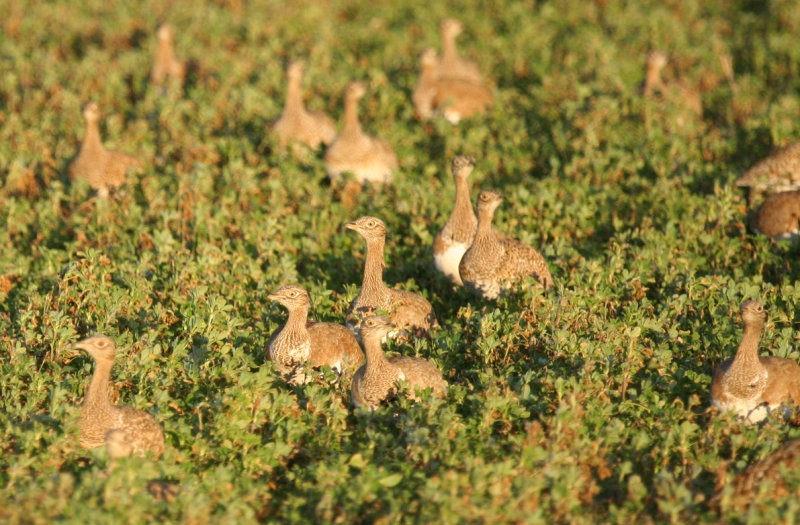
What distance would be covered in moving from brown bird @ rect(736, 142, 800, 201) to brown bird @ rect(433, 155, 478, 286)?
3.33m

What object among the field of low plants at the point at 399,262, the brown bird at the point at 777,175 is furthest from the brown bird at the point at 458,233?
the brown bird at the point at 777,175

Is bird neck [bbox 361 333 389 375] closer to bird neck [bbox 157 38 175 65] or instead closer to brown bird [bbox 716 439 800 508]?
brown bird [bbox 716 439 800 508]

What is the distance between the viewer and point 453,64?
1502 cm

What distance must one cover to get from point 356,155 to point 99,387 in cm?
542

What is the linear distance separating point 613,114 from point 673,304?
5061 mm

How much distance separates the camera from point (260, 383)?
→ 7426 mm

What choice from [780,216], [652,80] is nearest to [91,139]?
[652,80]

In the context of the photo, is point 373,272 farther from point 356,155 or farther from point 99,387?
point 356,155

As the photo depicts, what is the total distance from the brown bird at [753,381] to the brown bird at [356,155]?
5.63 meters

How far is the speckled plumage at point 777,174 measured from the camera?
→ 10.8 metres

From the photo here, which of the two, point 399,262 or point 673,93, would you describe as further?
point 673,93

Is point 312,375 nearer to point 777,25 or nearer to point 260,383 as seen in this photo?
point 260,383

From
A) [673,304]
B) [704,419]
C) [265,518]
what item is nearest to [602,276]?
[673,304]

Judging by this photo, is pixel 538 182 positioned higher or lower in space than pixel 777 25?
lower
